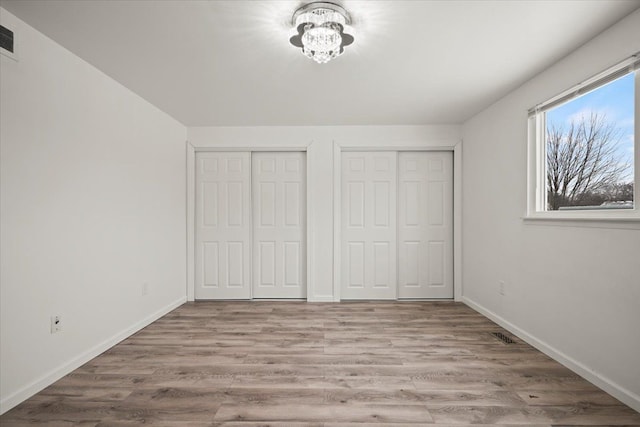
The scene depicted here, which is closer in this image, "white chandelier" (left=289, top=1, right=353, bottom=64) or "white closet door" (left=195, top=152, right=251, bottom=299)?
"white chandelier" (left=289, top=1, right=353, bottom=64)

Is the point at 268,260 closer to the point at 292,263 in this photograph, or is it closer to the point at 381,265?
the point at 292,263

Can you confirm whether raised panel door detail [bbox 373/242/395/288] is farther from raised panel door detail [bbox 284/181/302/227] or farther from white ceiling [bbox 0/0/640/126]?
white ceiling [bbox 0/0/640/126]

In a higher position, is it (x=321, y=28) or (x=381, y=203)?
(x=321, y=28)

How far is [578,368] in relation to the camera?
221cm

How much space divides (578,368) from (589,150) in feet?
5.18

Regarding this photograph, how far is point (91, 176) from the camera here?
2.50 metres

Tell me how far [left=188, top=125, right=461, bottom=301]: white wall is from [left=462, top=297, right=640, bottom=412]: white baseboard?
2.03 meters

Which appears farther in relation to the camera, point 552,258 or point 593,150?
point 552,258

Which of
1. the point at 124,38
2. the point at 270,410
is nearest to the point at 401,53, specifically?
the point at 124,38

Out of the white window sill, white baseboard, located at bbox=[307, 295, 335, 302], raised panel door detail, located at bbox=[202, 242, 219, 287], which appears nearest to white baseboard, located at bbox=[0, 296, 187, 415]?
raised panel door detail, located at bbox=[202, 242, 219, 287]

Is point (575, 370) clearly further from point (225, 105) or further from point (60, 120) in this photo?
point (60, 120)

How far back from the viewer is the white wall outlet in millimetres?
2119

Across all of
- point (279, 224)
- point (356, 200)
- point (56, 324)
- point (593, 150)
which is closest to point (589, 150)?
point (593, 150)

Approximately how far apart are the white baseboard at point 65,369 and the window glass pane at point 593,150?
3949 millimetres
